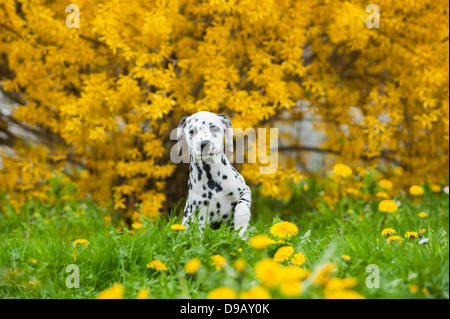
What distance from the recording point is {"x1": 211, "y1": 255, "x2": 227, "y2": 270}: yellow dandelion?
2.92 metres

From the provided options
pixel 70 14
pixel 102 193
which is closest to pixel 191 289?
pixel 70 14

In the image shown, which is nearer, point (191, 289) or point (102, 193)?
point (191, 289)

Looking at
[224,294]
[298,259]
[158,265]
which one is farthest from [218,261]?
[224,294]

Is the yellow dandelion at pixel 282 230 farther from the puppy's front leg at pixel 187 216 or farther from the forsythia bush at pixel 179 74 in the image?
the forsythia bush at pixel 179 74

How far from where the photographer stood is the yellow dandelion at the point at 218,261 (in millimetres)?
2917

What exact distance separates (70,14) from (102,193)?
2.43 metres

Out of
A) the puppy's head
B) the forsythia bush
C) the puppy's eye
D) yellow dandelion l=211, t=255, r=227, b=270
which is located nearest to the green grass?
yellow dandelion l=211, t=255, r=227, b=270

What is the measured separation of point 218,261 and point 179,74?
3.65 meters

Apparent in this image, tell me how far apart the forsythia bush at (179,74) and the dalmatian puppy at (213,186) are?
178 cm

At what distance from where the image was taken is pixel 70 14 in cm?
530

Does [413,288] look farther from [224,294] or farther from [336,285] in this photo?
[224,294]

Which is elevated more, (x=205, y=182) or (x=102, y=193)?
(x=102, y=193)

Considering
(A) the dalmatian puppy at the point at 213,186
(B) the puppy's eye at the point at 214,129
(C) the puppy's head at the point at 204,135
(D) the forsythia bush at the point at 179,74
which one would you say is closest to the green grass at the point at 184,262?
(A) the dalmatian puppy at the point at 213,186

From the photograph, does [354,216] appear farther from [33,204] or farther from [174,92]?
[33,204]
